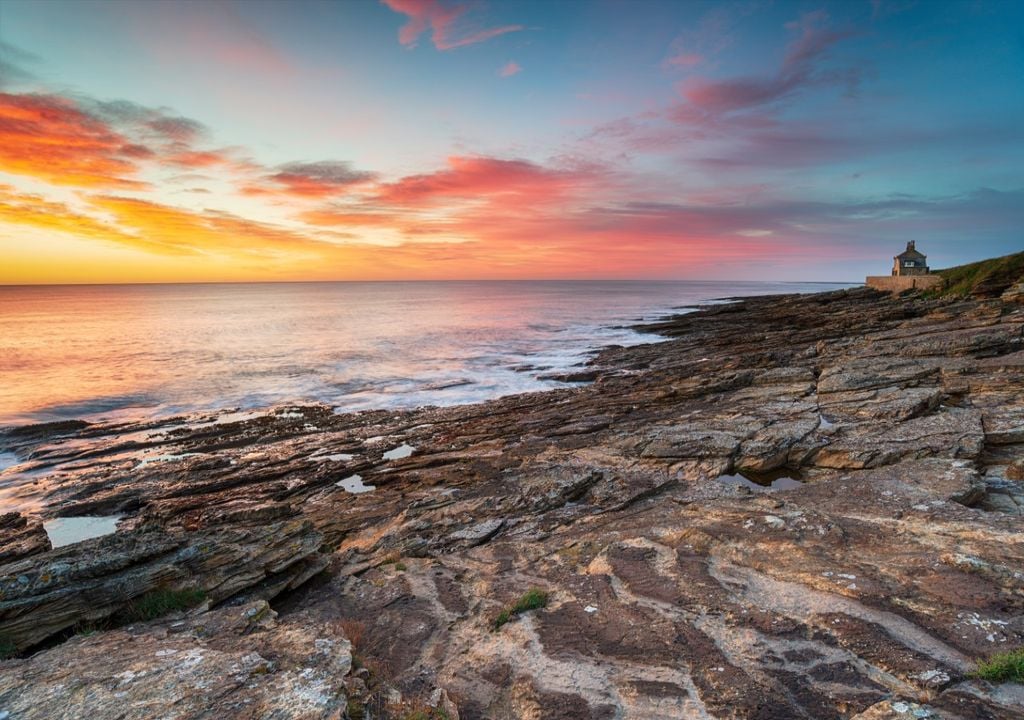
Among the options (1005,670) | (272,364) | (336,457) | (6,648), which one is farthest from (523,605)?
(272,364)

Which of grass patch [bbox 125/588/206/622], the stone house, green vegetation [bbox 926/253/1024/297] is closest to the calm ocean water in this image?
grass patch [bbox 125/588/206/622]

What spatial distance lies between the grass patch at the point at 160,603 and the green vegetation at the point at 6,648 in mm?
1626

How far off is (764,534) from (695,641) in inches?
193

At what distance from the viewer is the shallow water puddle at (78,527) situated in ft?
61.8

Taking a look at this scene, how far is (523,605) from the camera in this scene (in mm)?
10781

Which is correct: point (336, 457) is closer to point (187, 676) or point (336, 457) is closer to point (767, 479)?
point (187, 676)

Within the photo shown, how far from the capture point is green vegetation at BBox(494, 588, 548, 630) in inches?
410

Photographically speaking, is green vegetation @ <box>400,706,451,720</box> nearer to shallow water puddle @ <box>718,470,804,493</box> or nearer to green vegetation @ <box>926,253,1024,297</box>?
shallow water puddle @ <box>718,470,804,493</box>

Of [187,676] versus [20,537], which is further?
[20,537]

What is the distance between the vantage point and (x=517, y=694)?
827 centimetres

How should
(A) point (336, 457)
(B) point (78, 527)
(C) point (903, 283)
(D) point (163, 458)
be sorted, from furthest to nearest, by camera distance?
(C) point (903, 283)
(D) point (163, 458)
(A) point (336, 457)
(B) point (78, 527)

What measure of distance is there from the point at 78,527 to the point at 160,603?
44.3 feet

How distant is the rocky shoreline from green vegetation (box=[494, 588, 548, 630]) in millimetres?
183

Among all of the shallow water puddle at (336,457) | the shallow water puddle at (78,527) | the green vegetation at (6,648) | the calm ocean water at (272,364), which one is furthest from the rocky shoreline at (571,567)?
the calm ocean water at (272,364)
